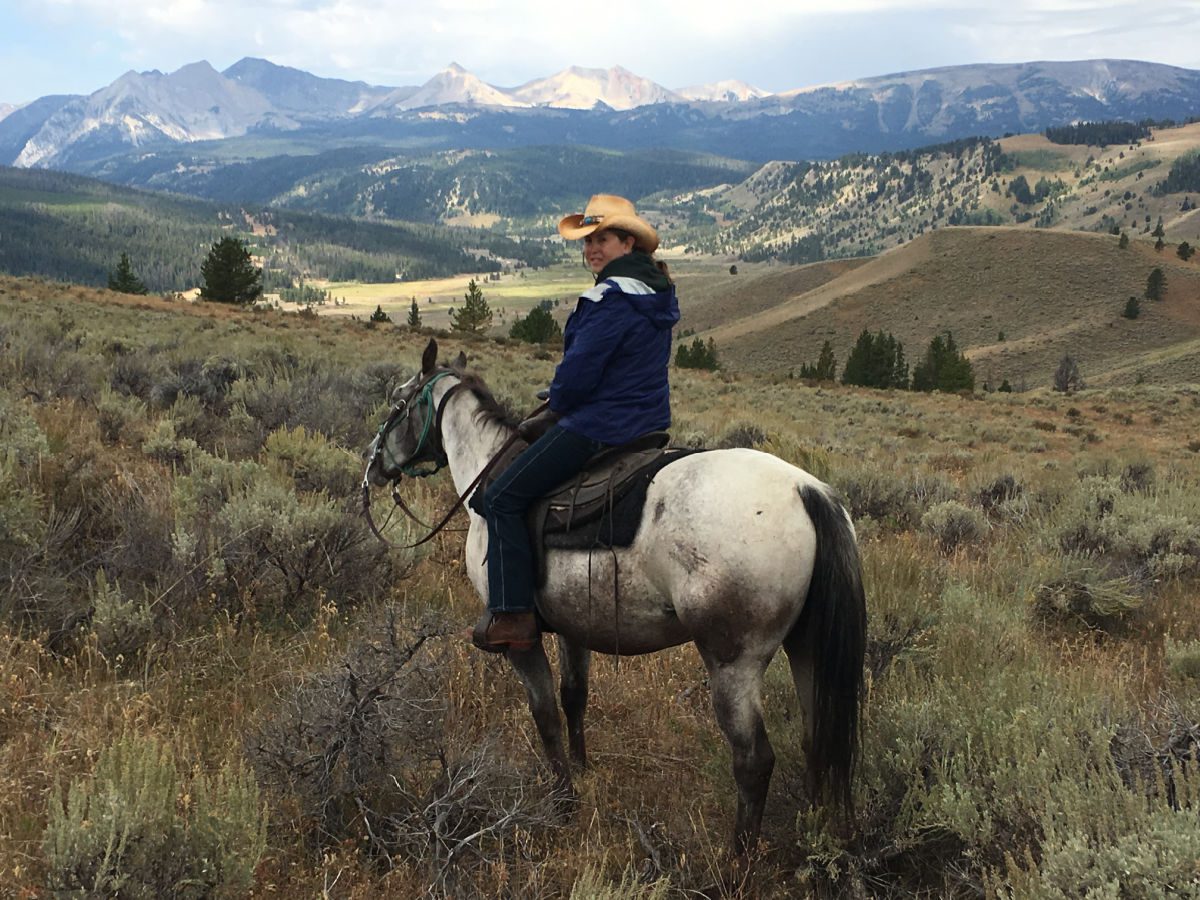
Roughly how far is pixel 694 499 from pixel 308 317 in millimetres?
37329

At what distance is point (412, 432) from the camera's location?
14.1 feet

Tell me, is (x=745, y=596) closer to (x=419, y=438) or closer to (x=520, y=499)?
(x=520, y=499)

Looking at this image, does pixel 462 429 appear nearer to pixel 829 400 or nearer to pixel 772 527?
pixel 772 527

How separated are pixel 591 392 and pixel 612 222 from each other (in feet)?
2.54

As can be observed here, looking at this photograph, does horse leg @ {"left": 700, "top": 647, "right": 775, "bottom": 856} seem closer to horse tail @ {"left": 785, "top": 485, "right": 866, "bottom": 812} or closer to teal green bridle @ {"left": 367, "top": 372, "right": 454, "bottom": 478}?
horse tail @ {"left": 785, "top": 485, "right": 866, "bottom": 812}

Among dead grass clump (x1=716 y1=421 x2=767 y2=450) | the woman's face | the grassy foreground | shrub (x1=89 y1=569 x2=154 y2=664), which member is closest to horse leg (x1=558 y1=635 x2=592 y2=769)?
the grassy foreground

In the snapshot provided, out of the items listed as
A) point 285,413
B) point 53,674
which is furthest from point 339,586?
point 285,413

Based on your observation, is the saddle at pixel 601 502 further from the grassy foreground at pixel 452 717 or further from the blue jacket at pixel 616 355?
the grassy foreground at pixel 452 717

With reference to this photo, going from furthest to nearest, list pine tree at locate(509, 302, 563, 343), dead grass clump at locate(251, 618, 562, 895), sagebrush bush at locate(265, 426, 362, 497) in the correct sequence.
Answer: pine tree at locate(509, 302, 563, 343) < sagebrush bush at locate(265, 426, 362, 497) < dead grass clump at locate(251, 618, 562, 895)

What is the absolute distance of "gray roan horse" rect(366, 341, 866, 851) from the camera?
296cm

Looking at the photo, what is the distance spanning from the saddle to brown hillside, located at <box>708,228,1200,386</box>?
3156 inches

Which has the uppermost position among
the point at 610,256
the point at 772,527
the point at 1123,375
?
the point at 610,256

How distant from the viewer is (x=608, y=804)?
361 cm

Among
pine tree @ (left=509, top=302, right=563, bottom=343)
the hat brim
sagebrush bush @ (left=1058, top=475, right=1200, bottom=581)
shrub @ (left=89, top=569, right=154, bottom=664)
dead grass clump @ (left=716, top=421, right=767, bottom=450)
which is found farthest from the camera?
pine tree @ (left=509, top=302, right=563, bottom=343)
